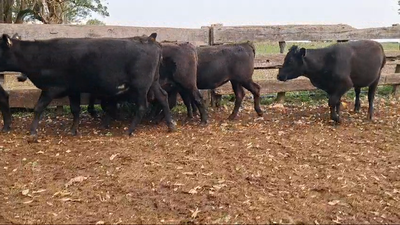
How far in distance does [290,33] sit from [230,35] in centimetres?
153

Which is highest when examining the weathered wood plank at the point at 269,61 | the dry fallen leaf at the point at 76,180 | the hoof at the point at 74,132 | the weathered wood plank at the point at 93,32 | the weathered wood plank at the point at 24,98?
the weathered wood plank at the point at 93,32

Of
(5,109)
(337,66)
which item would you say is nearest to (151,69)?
(5,109)

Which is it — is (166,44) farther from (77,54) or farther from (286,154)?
(286,154)

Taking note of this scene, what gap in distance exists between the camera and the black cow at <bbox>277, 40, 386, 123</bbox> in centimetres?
893

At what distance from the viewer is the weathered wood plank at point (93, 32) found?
30.6 feet

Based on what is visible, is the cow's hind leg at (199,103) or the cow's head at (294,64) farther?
the cow's head at (294,64)

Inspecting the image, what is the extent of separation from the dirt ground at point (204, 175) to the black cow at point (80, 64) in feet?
2.70

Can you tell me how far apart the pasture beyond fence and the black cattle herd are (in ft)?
3.63

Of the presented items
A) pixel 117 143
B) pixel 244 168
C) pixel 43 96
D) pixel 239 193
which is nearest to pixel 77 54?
pixel 43 96

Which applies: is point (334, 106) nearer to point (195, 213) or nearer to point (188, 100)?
point (188, 100)

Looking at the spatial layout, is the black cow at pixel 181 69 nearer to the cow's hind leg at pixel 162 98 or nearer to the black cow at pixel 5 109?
the cow's hind leg at pixel 162 98

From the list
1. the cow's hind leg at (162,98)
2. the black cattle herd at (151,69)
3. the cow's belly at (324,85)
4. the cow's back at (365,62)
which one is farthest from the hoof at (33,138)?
the cow's back at (365,62)

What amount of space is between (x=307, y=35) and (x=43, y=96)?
21.3 feet

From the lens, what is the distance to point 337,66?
8.94 meters
